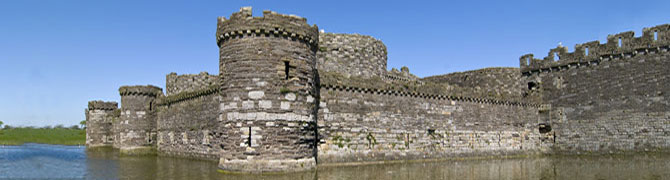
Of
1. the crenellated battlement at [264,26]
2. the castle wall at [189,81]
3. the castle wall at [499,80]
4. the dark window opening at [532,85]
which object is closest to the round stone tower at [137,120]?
the castle wall at [189,81]

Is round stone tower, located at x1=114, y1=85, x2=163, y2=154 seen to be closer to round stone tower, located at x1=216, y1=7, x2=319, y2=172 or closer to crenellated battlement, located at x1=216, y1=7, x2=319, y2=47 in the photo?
round stone tower, located at x1=216, y1=7, x2=319, y2=172

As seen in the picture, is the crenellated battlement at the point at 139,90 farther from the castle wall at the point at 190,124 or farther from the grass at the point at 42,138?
the grass at the point at 42,138

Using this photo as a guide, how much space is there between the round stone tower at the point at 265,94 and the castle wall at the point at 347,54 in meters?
8.18

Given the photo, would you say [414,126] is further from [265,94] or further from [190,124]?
[190,124]

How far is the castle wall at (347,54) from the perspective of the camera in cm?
2642

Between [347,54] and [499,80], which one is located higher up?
[347,54]

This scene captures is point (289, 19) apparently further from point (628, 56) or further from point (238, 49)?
point (628, 56)

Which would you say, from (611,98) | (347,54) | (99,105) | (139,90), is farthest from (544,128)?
(99,105)

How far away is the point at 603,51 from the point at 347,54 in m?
14.2

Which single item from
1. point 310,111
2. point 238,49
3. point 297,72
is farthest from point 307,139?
point 238,49

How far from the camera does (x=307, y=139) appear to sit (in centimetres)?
1814

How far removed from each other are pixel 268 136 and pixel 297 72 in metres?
2.58

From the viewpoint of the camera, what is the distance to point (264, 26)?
17406 millimetres

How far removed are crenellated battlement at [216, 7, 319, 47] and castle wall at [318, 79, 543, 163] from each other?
3.32m
